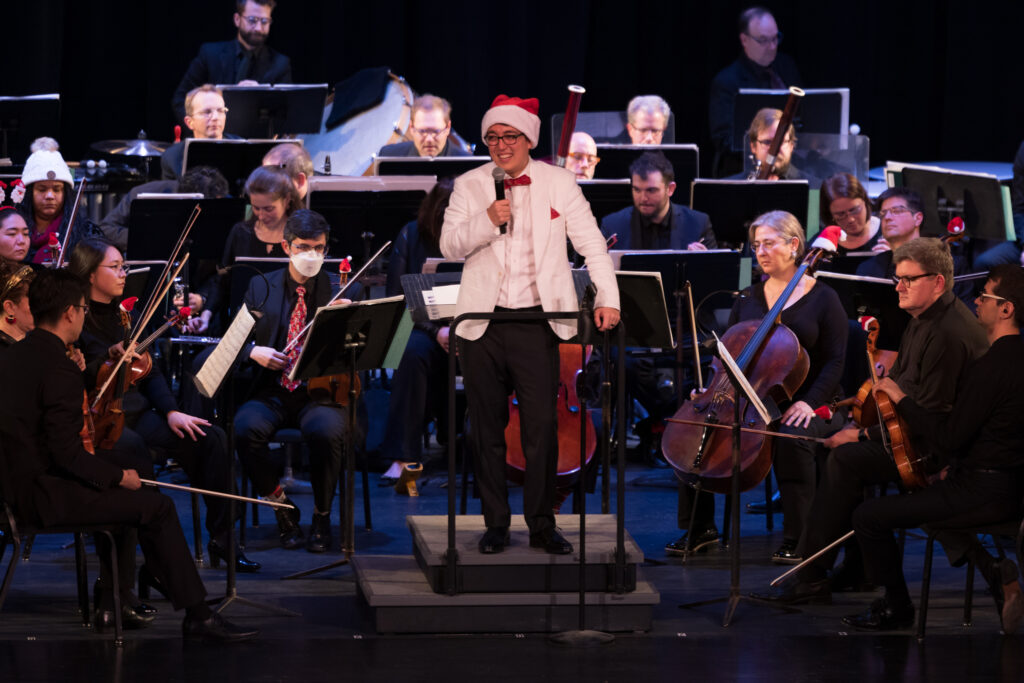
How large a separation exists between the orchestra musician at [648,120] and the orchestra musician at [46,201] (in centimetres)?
326

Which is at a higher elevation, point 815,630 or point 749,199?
point 749,199

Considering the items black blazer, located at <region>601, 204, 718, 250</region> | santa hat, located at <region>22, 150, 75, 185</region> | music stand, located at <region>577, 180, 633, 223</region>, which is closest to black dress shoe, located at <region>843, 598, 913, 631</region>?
black blazer, located at <region>601, 204, 718, 250</region>

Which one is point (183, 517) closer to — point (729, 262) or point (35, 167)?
point (35, 167)

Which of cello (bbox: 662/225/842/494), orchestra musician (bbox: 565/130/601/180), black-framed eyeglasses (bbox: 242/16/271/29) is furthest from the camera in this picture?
black-framed eyeglasses (bbox: 242/16/271/29)

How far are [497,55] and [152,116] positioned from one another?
2329mm

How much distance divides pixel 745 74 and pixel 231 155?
3554mm

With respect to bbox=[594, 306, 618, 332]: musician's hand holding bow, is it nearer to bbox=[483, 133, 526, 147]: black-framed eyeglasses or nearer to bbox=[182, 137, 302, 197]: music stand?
bbox=[483, 133, 526, 147]: black-framed eyeglasses

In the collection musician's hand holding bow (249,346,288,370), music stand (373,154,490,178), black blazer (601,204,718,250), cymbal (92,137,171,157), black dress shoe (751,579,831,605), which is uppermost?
cymbal (92,137,171,157)

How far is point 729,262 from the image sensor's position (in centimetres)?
630

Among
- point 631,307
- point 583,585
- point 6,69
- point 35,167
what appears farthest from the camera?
point 6,69

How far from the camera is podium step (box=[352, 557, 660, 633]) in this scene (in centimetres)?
446

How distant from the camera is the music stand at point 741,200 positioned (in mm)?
6918

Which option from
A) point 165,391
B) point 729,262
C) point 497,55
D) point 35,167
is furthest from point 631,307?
point 497,55

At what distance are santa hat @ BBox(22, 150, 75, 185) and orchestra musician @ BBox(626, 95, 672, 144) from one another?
3.28 meters
